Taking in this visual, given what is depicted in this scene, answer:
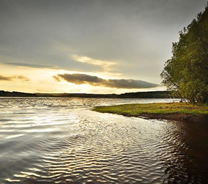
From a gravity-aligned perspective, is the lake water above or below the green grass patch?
below

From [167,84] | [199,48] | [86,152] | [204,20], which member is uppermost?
[204,20]

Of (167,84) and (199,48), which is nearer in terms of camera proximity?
(199,48)

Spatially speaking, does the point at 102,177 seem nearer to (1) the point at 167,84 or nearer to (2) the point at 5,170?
(2) the point at 5,170

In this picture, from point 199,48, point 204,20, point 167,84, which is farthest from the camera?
point 167,84

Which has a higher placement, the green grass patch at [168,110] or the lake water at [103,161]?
the green grass patch at [168,110]

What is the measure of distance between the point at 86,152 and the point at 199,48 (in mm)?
28390

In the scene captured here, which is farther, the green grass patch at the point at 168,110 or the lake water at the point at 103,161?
the green grass patch at the point at 168,110

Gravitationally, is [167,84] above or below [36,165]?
above

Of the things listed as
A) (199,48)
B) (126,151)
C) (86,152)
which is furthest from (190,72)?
(86,152)

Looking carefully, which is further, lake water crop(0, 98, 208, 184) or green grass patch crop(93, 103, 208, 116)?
green grass patch crop(93, 103, 208, 116)

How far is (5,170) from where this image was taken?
792 cm

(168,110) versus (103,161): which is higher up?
(168,110)

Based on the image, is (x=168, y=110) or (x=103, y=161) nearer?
(x=103, y=161)

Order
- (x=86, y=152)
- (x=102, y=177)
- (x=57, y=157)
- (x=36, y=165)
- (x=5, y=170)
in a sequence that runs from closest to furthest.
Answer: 1. (x=102, y=177)
2. (x=5, y=170)
3. (x=36, y=165)
4. (x=57, y=157)
5. (x=86, y=152)
